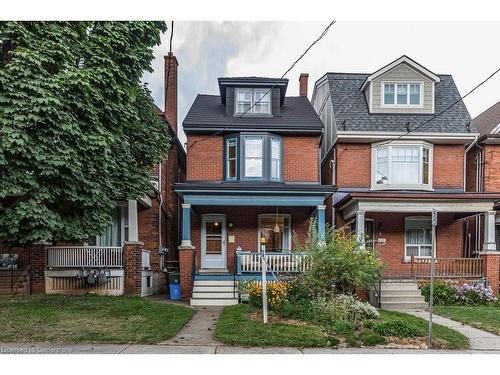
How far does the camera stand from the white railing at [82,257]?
13109 millimetres

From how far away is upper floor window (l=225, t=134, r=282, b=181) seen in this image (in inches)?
607

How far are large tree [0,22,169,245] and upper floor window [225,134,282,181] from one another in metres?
5.43

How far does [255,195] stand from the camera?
13812 mm

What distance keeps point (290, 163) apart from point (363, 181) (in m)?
3.19

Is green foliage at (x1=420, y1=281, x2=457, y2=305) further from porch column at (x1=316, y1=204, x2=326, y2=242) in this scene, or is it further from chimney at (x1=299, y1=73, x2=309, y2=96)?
chimney at (x1=299, y1=73, x2=309, y2=96)

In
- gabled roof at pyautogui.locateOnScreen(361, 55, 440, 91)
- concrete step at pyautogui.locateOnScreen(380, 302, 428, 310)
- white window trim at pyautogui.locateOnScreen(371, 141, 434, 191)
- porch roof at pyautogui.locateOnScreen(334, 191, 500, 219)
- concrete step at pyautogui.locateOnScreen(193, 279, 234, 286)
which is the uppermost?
gabled roof at pyautogui.locateOnScreen(361, 55, 440, 91)

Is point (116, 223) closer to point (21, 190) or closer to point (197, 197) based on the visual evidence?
point (197, 197)

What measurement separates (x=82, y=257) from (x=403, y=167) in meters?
12.7

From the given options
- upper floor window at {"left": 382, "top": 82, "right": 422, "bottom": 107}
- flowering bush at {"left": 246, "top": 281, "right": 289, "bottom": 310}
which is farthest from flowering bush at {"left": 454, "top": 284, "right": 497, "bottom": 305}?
upper floor window at {"left": 382, "top": 82, "right": 422, "bottom": 107}

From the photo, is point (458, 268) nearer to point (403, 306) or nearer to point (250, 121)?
point (403, 306)

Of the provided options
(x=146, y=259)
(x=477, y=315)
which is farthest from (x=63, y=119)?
(x=477, y=315)

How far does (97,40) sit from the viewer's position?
977 centimetres

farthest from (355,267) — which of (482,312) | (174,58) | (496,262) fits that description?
(174,58)

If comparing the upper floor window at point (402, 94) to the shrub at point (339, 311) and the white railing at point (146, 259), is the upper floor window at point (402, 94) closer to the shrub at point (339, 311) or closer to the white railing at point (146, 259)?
the shrub at point (339, 311)
